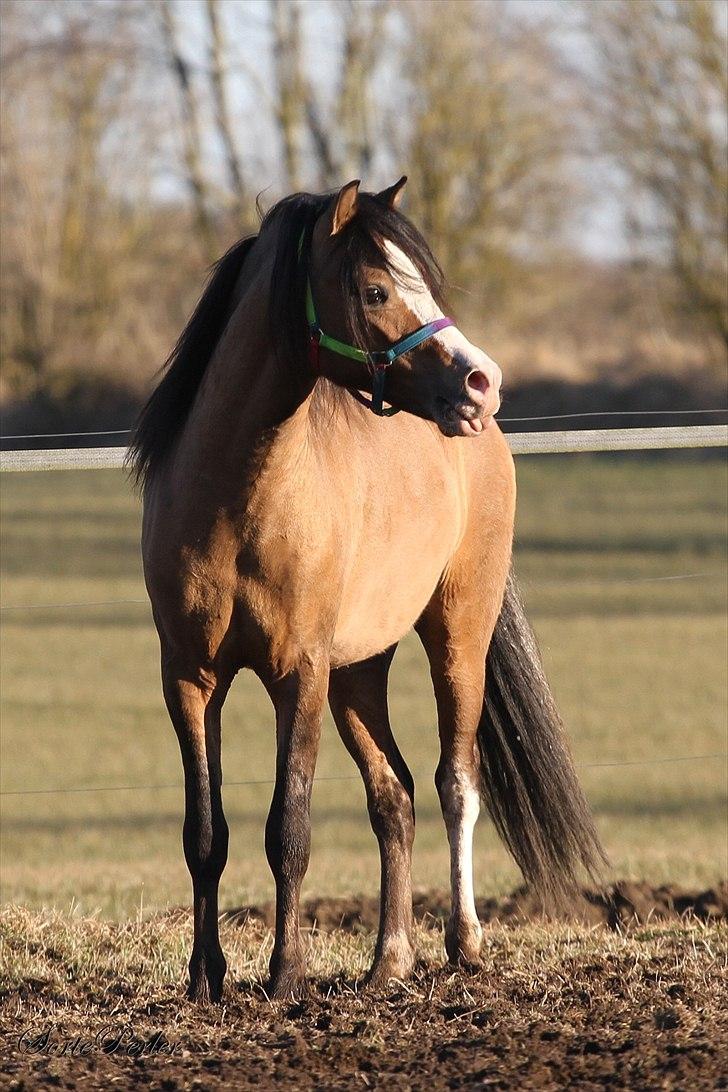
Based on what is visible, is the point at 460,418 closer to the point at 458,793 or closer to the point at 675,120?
the point at 458,793

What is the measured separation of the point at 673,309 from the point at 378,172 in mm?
6299

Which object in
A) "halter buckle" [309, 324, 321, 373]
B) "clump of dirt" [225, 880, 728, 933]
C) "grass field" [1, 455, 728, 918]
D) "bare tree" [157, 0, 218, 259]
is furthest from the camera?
"bare tree" [157, 0, 218, 259]

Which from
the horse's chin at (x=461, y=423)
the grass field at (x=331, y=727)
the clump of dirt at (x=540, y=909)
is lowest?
the grass field at (x=331, y=727)

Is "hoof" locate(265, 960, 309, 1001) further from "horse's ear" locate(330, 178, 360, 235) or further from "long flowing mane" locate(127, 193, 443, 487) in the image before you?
"horse's ear" locate(330, 178, 360, 235)

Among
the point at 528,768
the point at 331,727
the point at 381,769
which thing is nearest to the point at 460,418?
the point at 381,769

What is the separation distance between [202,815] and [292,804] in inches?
8.2

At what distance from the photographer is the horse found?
3.01 meters

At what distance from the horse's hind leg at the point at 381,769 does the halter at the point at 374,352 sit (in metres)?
1.10

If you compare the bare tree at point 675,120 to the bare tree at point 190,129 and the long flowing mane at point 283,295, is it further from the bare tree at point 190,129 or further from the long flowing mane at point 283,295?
the long flowing mane at point 283,295

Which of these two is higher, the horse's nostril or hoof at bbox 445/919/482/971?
the horse's nostril

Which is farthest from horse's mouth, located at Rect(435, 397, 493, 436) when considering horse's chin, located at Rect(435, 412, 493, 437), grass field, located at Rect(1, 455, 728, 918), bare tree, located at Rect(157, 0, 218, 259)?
bare tree, located at Rect(157, 0, 218, 259)

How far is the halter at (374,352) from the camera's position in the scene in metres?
2.98

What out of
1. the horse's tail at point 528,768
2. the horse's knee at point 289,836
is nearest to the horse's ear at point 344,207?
the horse's knee at point 289,836

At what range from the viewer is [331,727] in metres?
8.94
